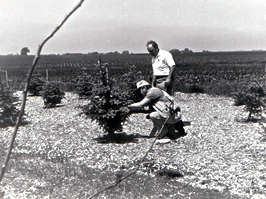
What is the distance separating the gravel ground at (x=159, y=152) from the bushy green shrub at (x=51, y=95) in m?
3.50

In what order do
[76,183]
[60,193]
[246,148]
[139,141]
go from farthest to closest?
[139,141] < [246,148] < [76,183] < [60,193]

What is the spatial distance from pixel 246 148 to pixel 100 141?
11.5ft

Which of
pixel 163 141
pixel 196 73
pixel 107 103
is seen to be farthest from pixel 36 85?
pixel 196 73

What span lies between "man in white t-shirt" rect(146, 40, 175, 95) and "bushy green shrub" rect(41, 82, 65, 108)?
9.09m

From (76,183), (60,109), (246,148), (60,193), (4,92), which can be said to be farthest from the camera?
(60,109)

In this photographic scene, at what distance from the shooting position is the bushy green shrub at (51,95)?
Answer: 653 inches

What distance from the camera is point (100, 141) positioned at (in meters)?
9.40

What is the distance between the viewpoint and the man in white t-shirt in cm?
777

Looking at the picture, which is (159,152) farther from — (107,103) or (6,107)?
(6,107)

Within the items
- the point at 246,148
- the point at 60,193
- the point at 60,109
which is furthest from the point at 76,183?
the point at 60,109

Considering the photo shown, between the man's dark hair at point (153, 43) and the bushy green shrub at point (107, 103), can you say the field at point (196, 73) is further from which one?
the man's dark hair at point (153, 43)

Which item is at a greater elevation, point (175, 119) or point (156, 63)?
point (156, 63)

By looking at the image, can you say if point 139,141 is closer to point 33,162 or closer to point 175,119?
point 175,119

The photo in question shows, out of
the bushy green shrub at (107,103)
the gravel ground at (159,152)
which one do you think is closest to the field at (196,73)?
the bushy green shrub at (107,103)
